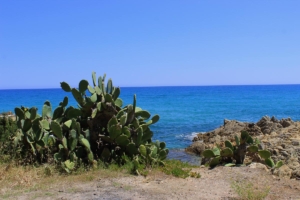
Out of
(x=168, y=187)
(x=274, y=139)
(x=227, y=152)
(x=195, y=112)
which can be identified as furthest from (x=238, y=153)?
(x=195, y=112)

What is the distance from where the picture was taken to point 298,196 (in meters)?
6.77

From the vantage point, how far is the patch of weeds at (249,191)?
6.27 metres

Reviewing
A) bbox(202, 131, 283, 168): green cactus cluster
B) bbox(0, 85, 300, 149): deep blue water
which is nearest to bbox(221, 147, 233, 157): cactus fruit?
bbox(202, 131, 283, 168): green cactus cluster

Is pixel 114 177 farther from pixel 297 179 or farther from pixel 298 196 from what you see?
pixel 297 179

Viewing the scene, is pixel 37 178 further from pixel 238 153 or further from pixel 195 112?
pixel 195 112

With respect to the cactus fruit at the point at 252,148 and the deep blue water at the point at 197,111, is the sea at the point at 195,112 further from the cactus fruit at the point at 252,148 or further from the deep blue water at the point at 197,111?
the cactus fruit at the point at 252,148

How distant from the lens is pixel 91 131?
898 centimetres

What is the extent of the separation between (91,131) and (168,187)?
2.82m

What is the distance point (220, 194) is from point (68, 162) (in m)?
3.48

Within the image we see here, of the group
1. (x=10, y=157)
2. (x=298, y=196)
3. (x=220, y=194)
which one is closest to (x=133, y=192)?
(x=220, y=194)

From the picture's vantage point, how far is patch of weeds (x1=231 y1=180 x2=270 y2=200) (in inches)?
247

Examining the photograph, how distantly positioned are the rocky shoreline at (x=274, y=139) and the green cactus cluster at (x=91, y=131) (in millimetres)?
3556

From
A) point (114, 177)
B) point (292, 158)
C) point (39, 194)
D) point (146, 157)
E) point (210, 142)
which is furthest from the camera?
point (210, 142)

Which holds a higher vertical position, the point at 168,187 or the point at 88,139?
the point at 88,139
